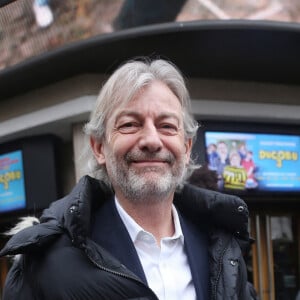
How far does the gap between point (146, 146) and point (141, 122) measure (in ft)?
0.28

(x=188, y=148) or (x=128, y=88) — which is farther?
(x=188, y=148)

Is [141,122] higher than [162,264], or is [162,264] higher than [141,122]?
[141,122]

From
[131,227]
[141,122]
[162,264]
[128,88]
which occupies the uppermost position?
[128,88]

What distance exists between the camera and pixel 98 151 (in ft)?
5.86

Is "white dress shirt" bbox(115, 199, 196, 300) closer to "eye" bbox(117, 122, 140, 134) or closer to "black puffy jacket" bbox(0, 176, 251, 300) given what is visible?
"black puffy jacket" bbox(0, 176, 251, 300)

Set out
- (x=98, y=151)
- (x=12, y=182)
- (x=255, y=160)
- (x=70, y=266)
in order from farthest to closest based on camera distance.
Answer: (x=12, y=182)
(x=255, y=160)
(x=98, y=151)
(x=70, y=266)

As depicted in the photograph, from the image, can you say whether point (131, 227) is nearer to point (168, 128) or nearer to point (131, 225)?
point (131, 225)

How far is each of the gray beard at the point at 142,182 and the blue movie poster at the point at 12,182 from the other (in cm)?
610

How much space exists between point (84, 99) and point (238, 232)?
4.99 metres

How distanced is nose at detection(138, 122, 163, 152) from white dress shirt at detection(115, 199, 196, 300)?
0.24 metres

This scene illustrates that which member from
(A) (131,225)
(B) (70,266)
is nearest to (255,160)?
(A) (131,225)

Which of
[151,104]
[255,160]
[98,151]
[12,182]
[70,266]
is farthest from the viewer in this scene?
[12,182]

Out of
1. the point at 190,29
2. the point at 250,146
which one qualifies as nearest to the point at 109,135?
the point at 190,29

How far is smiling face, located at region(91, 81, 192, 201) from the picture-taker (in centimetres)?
159
